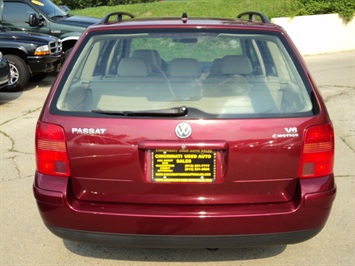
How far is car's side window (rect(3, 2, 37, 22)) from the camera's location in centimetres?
1196

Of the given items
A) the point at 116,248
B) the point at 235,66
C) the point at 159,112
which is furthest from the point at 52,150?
the point at 235,66

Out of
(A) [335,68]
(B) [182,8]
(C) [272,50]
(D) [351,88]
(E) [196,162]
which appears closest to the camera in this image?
(E) [196,162]

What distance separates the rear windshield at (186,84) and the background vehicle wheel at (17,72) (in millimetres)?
7026

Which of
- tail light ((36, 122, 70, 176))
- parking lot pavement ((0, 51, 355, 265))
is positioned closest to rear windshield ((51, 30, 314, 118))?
tail light ((36, 122, 70, 176))

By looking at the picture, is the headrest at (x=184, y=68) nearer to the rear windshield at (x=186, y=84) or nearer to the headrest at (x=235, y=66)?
the rear windshield at (x=186, y=84)

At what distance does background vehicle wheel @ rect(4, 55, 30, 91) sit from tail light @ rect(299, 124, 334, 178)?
8.26 metres

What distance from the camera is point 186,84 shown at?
3.16 m

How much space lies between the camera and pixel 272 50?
3588mm

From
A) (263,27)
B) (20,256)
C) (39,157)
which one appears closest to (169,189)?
(39,157)

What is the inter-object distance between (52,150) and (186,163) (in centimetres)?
80

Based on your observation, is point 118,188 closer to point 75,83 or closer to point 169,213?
point 169,213

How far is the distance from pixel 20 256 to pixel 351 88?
26.0ft

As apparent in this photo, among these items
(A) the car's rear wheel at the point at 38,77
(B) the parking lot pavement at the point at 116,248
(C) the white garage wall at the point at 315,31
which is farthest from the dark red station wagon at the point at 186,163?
(C) the white garage wall at the point at 315,31

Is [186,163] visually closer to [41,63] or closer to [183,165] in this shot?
[183,165]
